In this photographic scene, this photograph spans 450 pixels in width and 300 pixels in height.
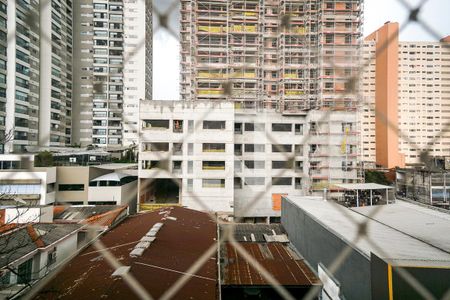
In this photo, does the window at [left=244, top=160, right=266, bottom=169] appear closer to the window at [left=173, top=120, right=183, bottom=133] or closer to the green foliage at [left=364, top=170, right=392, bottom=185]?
the window at [left=173, top=120, right=183, bottom=133]

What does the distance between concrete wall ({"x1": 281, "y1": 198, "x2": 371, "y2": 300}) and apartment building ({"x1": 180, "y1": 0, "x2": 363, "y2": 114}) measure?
9.93ft

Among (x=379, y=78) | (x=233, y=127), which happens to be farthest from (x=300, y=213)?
(x=233, y=127)

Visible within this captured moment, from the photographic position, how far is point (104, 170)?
195 inches

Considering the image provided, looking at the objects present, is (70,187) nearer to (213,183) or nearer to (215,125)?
(213,183)

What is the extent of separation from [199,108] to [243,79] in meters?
1.63

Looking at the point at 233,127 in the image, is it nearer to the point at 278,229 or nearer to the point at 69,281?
the point at 278,229

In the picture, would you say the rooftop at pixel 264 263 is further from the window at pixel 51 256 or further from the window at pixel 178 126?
the window at pixel 178 126

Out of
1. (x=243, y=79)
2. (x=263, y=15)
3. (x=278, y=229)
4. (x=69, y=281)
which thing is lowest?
(x=278, y=229)

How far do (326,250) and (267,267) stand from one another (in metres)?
0.63

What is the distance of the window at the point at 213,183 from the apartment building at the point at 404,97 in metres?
2.50

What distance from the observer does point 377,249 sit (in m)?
0.77

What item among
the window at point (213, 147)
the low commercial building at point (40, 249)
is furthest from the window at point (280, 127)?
the low commercial building at point (40, 249)

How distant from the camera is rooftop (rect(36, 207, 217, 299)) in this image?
53.1 inches

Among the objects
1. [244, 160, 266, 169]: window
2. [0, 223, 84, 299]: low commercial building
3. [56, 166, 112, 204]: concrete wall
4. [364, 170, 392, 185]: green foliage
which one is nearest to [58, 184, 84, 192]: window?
[56, 166, 112, 204]: concrete wall
